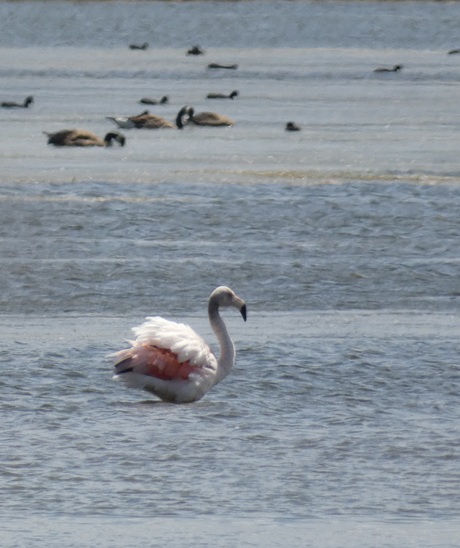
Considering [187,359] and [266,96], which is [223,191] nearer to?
[187,359]

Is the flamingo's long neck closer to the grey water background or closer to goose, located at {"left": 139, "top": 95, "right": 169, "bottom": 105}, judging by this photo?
the grey water background

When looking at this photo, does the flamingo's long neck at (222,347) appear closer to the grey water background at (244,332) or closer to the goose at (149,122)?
the grey water background at (244,332)

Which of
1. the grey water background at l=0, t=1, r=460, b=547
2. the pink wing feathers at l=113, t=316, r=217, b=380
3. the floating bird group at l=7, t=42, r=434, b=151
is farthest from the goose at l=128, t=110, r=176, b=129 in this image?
the pink wing feathers at l=113, t=316, r=217, b=380

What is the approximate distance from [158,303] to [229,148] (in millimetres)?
13229

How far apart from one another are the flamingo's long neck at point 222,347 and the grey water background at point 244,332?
0.47 feet

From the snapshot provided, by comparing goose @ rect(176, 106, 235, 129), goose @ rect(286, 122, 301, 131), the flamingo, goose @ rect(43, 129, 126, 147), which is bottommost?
the flamingo

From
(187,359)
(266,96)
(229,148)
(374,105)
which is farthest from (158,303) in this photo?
(266,96)

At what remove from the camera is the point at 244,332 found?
11.4 m

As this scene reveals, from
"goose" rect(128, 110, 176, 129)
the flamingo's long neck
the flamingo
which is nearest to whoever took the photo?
the flamingo

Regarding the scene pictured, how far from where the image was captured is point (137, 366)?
9609mm

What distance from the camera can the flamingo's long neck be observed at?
9812mm

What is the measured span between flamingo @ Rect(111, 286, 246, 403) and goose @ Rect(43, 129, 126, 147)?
16135 mm

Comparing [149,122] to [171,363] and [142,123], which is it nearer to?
[142,123]

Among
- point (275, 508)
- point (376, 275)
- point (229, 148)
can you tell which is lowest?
point (275, 508)
